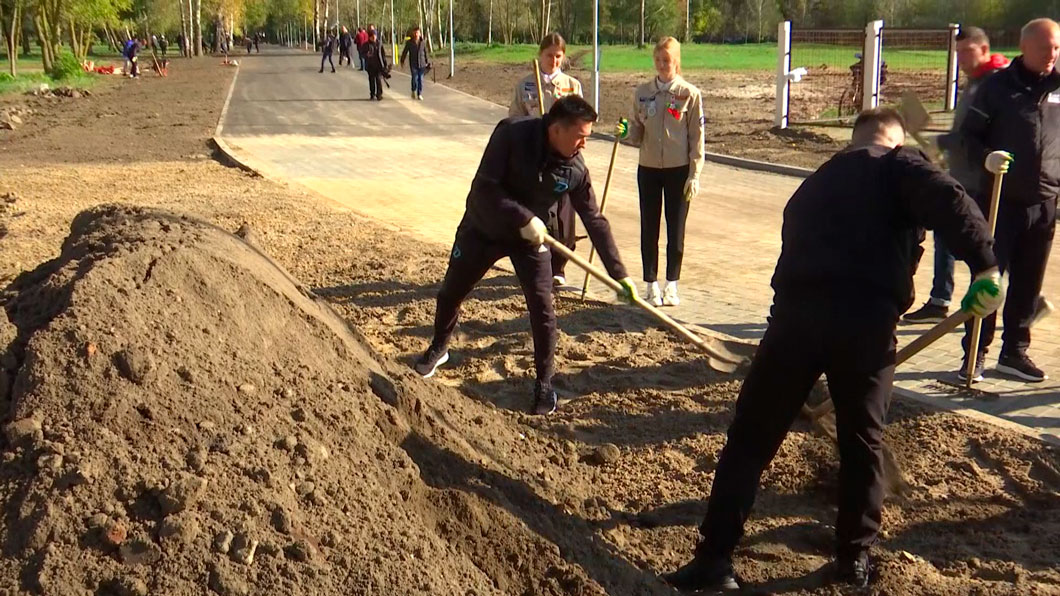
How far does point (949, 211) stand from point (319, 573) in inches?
91.7

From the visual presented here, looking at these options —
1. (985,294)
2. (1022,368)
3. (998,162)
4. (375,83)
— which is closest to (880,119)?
(985,294)

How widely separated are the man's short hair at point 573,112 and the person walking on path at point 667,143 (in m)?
2.42

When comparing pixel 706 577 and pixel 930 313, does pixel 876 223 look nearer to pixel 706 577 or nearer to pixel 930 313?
pixel 706 577

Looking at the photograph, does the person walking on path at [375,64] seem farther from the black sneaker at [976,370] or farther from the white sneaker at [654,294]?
the black sneaker at [976,370]

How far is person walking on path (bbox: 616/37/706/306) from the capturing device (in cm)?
716

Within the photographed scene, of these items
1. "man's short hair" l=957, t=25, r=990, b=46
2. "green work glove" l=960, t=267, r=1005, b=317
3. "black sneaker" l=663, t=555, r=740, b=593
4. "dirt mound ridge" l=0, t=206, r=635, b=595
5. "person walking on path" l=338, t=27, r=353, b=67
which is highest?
"person walking on path" l=338, t=27, r=353, b=67

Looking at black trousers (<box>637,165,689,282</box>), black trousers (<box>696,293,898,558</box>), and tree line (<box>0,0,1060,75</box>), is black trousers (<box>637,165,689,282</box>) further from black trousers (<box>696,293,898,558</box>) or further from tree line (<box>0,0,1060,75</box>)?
tree line (<box>0,0,1060,75</box>)

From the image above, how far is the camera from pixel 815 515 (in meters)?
4.52

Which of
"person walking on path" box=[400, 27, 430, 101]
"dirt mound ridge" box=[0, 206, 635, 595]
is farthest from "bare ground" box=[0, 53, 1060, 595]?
"person walking on path" box=[400, 27, 430, 101]

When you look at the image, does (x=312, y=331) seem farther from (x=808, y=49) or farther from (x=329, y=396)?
(x=808, y=49)

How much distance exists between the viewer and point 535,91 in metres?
8.09

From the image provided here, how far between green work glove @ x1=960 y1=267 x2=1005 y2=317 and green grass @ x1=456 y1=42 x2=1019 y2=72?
745 inches

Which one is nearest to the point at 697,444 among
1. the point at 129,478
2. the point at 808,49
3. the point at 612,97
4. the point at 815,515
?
the point at 815,515

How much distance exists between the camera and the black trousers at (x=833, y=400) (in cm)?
354
